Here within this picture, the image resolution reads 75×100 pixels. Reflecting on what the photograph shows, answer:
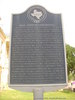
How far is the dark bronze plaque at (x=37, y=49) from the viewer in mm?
8195

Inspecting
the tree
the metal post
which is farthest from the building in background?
the metal post

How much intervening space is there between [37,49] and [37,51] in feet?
0.30

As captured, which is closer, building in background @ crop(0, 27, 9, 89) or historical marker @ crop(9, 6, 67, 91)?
historical marker @ crop(9, 6, 67, 91)

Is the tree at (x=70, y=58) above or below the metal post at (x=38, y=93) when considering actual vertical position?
above

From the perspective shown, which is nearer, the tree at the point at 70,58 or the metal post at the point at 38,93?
the metal post at the point at 38,93

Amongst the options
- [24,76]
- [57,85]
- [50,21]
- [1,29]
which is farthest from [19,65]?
[1,29]

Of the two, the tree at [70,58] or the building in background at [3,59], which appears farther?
the tree at [70,58]

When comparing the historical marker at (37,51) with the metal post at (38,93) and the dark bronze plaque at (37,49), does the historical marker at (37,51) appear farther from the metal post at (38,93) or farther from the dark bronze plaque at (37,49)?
the metal post at (38,93)

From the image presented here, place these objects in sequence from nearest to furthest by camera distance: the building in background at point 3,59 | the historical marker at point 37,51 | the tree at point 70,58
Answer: the historical marker at point 37,51 → the building in background at point 3,59 → the tree at point 70,58

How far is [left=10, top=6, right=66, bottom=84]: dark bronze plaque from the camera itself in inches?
323

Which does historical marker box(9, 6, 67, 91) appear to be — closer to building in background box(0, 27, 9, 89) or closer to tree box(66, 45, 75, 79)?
building in background box(0, 27, 9, 89)

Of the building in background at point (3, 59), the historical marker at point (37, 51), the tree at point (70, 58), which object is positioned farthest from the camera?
the tree at point (70, 58)

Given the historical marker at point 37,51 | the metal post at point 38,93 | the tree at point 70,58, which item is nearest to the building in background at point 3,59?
the tree at point 70,58

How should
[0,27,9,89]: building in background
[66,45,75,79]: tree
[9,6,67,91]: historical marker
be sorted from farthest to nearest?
[66,45,75,79]: tree → [0,27,9,89]: building in background → [9,6,67,91]: historical marker
